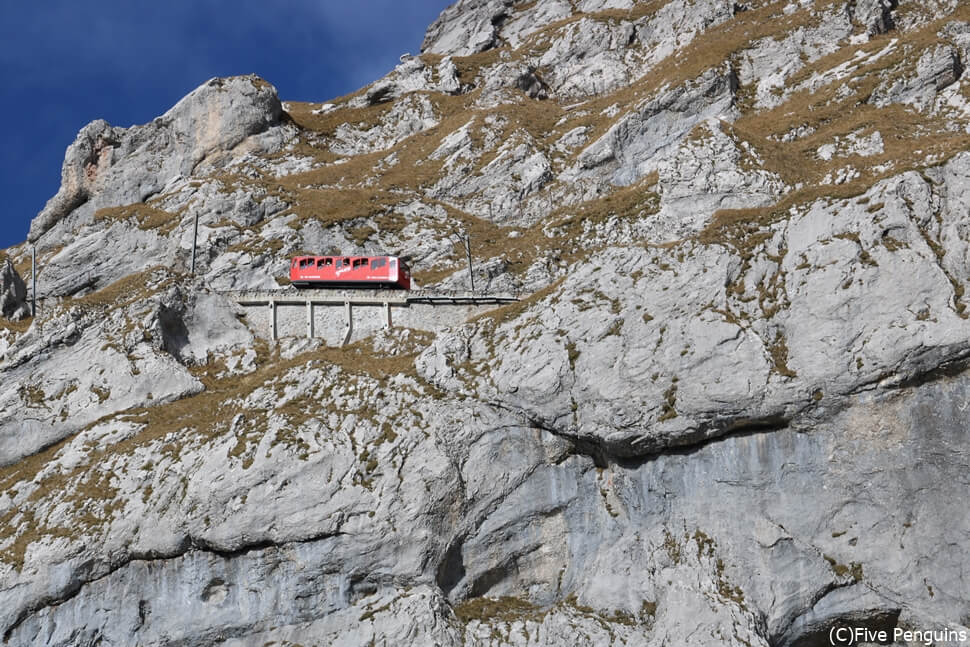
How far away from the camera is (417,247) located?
5659 cm

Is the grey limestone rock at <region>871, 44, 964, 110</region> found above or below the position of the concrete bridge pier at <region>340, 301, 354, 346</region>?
above

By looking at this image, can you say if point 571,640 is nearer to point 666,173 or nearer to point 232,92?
point 666,173

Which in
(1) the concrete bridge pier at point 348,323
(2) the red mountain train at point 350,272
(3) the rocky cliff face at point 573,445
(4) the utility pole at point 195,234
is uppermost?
(4) the utility pole at point 195,234

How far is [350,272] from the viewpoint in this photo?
48031 mm

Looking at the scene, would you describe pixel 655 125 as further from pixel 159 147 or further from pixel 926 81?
pixel 159 147

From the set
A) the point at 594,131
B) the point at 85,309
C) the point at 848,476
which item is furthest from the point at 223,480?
the point at 594,131

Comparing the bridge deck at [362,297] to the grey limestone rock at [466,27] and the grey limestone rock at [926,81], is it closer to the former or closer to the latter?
the grey limestone rock at [926,81]

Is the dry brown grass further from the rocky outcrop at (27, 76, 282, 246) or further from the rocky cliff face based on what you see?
the rocky cliff face

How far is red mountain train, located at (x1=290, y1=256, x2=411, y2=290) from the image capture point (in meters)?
47.6

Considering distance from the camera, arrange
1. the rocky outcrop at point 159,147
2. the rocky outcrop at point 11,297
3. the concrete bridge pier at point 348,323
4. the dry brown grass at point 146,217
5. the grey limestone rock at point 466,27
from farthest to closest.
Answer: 1. the grey limestone rock at point 466,27
2. the rocky outcrop at point 159,147
3. the dry brown grass at point 146,217
4. the rocky outcrop at point 11,297
5. the concrete bridge pier at point 348,323

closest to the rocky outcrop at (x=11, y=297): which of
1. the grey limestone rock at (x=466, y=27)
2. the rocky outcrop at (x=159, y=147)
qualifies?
the rocky outcrop at (x=159, y=147)

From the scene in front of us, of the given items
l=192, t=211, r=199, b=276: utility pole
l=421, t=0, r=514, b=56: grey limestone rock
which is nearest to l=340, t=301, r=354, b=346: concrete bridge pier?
l=192, t=211, r=199, b=276: utility pole

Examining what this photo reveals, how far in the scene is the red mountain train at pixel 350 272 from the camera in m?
47.6

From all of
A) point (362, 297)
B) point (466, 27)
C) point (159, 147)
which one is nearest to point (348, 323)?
point (362, 297)
